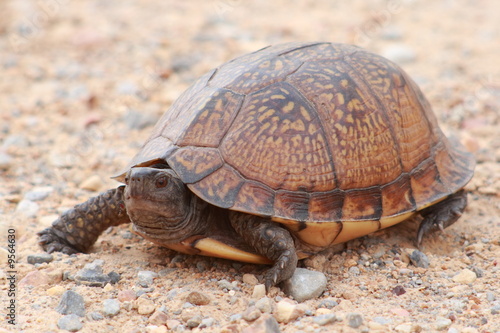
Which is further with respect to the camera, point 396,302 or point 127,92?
point 127,92

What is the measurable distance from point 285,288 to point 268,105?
44.5 inches

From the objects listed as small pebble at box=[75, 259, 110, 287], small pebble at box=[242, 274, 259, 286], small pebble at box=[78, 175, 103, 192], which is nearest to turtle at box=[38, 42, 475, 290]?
small pebble at box=[242, 274, 259, 286]

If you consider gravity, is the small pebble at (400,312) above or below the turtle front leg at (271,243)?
below

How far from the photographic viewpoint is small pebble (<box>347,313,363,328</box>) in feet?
9.11

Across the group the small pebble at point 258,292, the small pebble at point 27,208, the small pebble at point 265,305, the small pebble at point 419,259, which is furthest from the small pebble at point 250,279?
the small pebble at point 27,208

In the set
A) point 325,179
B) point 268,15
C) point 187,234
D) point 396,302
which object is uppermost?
point 268,15

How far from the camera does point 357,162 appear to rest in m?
3.54

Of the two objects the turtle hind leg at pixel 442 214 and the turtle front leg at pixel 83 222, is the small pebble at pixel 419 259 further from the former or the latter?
the turtle front leg at pixel 83 222

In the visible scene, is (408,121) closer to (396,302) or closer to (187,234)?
(396,302)

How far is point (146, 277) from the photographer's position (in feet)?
10.8

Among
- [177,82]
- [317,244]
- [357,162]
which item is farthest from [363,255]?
[177,82]

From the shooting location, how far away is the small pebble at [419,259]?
3575mm

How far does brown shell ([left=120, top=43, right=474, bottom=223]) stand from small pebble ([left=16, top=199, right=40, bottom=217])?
120cm

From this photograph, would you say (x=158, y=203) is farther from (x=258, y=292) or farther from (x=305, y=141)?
(x=305, y=141)
